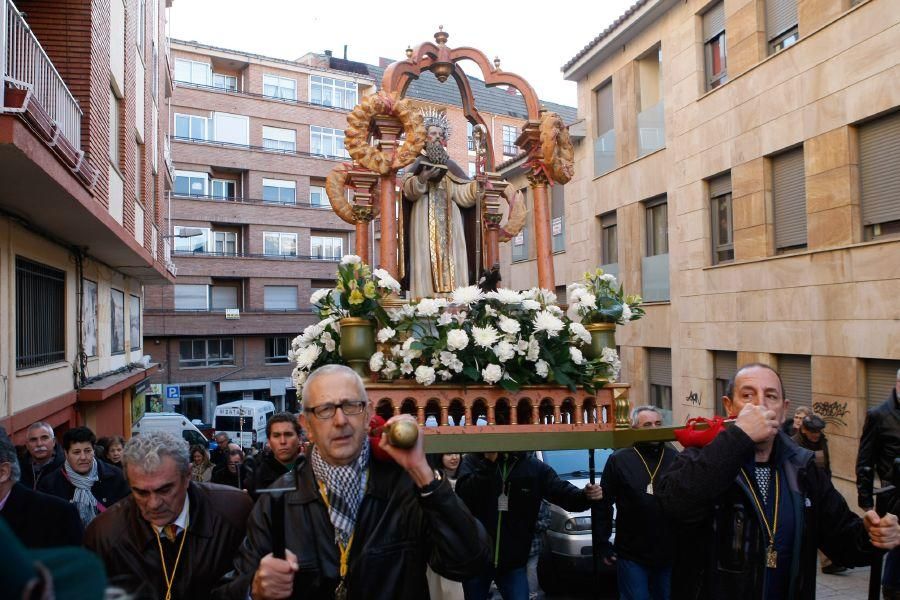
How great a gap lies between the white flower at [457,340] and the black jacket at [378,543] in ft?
5.44

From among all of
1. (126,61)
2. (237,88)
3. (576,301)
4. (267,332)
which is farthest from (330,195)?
(237,88)

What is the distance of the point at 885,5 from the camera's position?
9.91 meters

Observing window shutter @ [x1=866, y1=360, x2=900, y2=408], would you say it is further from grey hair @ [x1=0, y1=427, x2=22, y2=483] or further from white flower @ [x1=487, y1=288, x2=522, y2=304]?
grey hair @ [x1=0, y1=427, x2=22, y2=483]

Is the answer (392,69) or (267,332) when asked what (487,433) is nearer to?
(392,69)

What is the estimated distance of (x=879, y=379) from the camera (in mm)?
10289

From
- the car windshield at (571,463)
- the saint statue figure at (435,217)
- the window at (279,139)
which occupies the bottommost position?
Result: the car windshield at (571,463)

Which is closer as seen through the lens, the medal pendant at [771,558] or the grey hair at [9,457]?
the medal pendant at [771,558]

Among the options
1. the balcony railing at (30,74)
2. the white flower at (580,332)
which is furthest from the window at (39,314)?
the white flower at (580,332)

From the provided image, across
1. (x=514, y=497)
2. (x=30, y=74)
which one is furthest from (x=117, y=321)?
(x=514, y=497)

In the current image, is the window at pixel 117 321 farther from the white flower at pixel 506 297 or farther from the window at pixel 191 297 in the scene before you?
the window at pixel 191 297

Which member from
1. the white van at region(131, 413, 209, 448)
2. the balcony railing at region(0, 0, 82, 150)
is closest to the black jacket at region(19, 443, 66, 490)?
the balcony railing at region(0, 0, 82, 150)

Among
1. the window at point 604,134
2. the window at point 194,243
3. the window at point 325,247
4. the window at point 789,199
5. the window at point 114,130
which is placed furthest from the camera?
the window at point 325,247

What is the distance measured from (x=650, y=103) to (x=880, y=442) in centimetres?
1237

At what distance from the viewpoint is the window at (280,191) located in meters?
36.4
